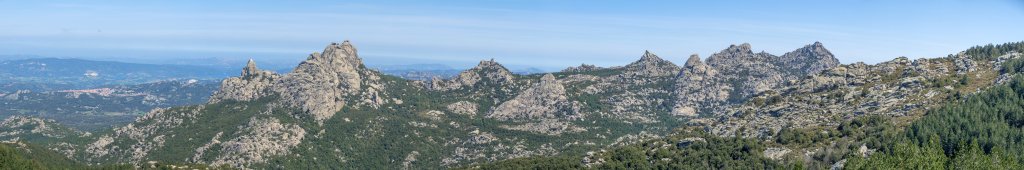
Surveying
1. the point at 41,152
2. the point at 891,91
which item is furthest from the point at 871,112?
the point at 41,152

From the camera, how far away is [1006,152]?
315 ft

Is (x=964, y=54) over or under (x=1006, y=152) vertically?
over

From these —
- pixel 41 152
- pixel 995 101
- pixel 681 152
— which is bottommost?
pixel 41 152

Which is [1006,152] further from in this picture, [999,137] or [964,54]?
[964,54]

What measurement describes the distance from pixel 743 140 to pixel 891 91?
29.8 metres

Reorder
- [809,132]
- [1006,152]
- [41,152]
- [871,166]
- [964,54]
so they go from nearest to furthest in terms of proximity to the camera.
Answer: [871,166]
[1006,152]
[809,132]
[964,54]
[41,152]

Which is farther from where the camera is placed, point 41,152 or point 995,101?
point 41,152

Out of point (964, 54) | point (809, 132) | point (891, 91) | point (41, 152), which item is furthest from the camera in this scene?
point (41, 152)

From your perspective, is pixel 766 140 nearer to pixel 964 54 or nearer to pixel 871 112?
pixel 871 112

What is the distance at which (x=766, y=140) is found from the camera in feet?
378

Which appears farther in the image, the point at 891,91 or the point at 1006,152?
the point at 891,91

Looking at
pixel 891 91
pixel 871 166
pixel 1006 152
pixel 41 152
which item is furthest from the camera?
pixel 41 152

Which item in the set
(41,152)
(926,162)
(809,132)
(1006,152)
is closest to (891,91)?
(809,132)

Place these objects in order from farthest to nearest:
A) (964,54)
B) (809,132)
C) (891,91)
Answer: (964,54) < (891,91) < (809,132)
